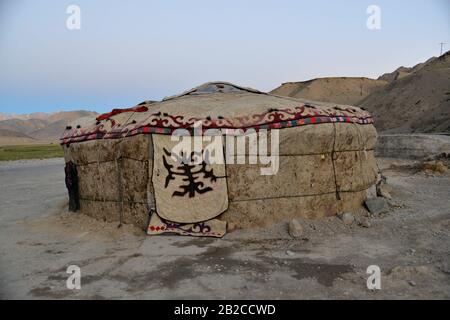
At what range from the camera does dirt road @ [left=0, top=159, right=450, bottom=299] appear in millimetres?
3127

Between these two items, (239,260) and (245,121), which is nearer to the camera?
(239,260)

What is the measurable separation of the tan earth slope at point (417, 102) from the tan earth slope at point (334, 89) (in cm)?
1706

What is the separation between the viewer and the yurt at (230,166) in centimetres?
480

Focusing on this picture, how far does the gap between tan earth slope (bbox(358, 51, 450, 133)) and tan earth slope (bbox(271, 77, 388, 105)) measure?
672 inches

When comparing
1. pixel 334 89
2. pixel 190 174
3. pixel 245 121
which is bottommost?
pixel 190 174

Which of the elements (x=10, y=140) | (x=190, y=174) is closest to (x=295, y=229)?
(x=190, y=174)

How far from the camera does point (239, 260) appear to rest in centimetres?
386

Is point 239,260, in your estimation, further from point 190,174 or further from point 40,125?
point 40,125

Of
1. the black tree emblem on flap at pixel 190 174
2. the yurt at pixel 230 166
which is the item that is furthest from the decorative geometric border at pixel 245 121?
the black tree emblem on flap at pixel 190 174

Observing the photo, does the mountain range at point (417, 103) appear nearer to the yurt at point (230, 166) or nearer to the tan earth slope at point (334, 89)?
the yurt at point (230, 166)

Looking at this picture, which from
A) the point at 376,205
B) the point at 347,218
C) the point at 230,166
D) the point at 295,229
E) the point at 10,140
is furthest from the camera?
the point at 10,140

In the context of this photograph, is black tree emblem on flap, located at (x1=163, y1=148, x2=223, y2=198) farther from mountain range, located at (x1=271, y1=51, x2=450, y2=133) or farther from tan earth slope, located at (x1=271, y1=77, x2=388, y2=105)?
tan earth slope, located at (x1=271, y1=77, x2=388, y2=105)

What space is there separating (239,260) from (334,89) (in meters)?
44.8

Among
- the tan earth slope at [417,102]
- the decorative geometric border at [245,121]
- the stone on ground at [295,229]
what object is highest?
the tan earth slope at [417,102]
